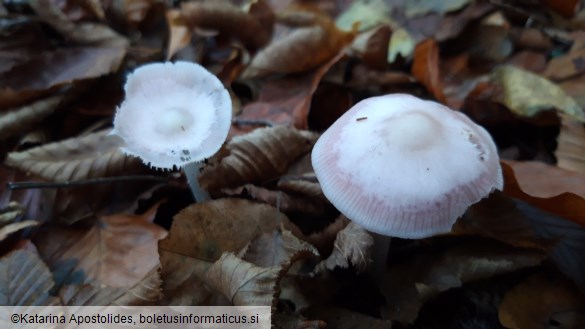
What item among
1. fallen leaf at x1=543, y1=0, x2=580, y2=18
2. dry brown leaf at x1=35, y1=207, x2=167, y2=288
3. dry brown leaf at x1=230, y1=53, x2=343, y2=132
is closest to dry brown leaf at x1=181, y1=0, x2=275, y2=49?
dry brown leaf at x1=230, y1=53, x2=343, y2=132

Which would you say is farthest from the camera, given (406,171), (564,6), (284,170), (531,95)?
(564,6)

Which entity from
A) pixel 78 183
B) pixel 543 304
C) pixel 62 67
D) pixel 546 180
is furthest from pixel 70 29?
pixel 543 304

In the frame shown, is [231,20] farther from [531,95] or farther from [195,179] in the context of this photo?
[531,95]

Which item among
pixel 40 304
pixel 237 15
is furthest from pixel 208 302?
pixel 237 15

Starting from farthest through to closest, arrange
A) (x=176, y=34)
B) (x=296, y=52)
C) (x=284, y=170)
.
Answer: (x=176, y=34), (x=296, y=52), (x=284, y=170)

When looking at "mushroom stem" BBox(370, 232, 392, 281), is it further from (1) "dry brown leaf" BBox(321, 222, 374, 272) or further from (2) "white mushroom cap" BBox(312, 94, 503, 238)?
(2) "white mushroom cap" BBox(312, 94, 503, 238)

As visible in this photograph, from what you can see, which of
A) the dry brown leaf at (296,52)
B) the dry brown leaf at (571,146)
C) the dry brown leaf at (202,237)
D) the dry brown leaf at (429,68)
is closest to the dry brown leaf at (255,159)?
the dry brown leaf at (202,237)

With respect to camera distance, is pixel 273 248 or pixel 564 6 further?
pixel 564 6
